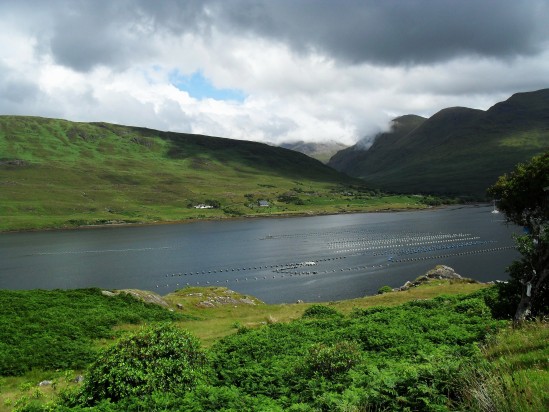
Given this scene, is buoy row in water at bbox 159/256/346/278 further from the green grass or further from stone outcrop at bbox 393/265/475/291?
the green grass

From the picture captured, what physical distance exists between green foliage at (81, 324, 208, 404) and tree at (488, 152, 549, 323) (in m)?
17.5

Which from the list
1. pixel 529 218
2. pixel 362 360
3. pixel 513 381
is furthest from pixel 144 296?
pixel 513 381

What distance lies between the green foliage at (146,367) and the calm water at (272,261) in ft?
251

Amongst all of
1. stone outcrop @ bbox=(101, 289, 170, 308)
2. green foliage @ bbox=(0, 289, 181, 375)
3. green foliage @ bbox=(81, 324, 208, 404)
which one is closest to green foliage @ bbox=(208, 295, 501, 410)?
green foliage @ bbox=(81, 324, 208, 404)

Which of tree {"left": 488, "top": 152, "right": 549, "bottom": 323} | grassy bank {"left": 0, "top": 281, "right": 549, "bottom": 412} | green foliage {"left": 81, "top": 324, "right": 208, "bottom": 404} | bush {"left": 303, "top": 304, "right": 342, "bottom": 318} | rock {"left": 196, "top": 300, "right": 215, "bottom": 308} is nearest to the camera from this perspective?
grassy bank {"left": 0, "top": 281, "right": 549, "bottom": 412}

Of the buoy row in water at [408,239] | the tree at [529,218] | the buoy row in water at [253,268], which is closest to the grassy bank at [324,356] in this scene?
the tree at [529,218]

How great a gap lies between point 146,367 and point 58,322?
22389 millimetres

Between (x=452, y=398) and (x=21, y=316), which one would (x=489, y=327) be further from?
(x=21, y=316)

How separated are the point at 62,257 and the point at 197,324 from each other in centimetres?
13468

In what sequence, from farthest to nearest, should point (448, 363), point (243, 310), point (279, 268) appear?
1. point (279, 268)
2. point (243, 310)
3. point (448, 363)

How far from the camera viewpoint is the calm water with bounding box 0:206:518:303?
108 metres

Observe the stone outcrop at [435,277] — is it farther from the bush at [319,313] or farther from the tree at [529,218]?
the tree at [529,218]

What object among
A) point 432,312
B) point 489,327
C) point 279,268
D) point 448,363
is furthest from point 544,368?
point 279,268

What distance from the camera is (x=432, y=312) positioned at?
107 feet
